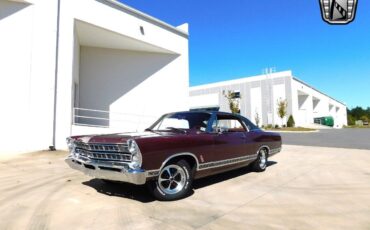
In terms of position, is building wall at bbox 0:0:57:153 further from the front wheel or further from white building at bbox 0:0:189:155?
the front wheel

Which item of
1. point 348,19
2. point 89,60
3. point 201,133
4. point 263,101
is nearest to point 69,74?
point 89,60

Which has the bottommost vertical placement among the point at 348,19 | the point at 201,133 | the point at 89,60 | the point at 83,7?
the point at 201,133

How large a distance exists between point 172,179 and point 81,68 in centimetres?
1230

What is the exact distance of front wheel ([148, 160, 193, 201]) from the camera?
169 inches

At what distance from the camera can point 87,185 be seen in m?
5.35

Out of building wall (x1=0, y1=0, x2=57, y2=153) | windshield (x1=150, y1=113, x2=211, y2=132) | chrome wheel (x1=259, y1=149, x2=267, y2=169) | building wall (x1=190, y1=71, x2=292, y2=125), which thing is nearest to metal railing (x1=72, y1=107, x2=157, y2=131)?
building wall (x1=0, y1=0, x2=57, y2=153)

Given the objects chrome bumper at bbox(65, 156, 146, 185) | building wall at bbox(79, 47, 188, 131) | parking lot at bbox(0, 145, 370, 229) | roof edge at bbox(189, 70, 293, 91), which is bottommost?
parking lot at bbox(0, 145, 370, 229)

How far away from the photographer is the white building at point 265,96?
1804 inches

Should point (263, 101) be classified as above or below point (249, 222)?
above

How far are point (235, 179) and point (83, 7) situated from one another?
985 cm

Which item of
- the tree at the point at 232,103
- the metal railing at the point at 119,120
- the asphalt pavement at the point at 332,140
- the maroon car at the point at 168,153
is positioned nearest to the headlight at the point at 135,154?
the maroon car at the point at 168,153

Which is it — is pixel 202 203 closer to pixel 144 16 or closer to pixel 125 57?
pixel 144 16

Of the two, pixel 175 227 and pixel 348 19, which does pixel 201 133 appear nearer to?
pixel 175 227

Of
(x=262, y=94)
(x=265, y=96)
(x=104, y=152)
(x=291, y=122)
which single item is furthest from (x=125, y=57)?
A: (x=262, y=94)
